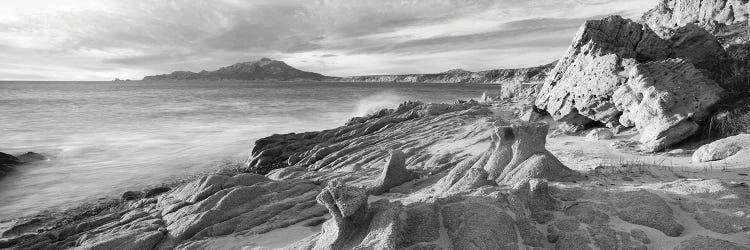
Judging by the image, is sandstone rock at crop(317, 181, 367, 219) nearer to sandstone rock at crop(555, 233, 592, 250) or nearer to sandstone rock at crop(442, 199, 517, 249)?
sandstone rock at crop(442, 199, 517, 249)

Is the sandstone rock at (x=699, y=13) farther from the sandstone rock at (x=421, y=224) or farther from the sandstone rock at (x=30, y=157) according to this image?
the sandstone rock at (x=30, y=157)

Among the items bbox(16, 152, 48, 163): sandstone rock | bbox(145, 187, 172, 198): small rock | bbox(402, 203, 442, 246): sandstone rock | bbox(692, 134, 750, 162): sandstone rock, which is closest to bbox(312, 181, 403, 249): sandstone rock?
bbox(402, 203, 442, 246): sandstone rock

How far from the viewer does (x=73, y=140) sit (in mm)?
26328

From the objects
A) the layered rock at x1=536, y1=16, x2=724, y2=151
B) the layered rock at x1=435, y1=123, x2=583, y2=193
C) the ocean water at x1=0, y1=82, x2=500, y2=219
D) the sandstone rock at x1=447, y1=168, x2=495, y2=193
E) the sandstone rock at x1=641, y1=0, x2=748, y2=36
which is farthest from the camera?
the sandstone rock at x1=641, y1=0, x2=748, y2=36

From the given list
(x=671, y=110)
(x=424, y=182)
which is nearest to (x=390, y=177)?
(x=424, y=182)

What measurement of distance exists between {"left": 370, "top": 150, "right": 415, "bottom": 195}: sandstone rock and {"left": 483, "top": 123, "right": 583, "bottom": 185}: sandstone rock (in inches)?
81.7

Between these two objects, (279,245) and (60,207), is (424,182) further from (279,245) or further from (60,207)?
(60,207)

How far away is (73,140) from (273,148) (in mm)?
16254

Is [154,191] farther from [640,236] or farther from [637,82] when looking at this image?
[637,82]

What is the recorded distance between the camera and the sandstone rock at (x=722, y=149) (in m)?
8.73

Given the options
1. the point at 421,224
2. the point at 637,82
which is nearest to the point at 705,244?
the point at 421,224

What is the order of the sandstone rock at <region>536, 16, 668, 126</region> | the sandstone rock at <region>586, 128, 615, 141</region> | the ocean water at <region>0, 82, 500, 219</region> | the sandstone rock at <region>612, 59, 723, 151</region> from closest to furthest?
1. the sandstone rock at <region>612, 59, 723, 151</region>
2. the sandstone rock at <region>586, 128, 615, 141</region>
3. the sandstone rock at <region>536, 16, 668, 126</region>
4. the ocean water at <region>0, 82, 500, 219</region>

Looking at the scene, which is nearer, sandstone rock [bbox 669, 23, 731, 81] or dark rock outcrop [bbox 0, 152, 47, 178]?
sandstone rock [bbox 669, 23, 731, 81]

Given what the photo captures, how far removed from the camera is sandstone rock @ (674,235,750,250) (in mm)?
5172
